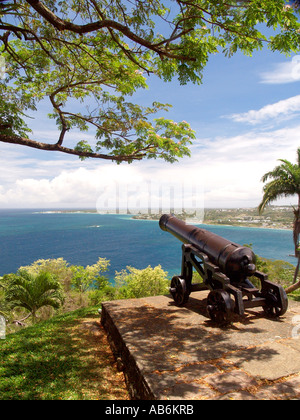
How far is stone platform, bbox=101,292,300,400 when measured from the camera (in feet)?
8.77

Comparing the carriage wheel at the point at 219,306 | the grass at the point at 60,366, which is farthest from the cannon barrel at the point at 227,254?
the grass at the point at 60,366

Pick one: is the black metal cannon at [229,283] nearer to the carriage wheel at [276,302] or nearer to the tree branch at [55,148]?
the carriage wheel at [276,302]

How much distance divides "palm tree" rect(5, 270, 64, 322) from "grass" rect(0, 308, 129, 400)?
2124 mm

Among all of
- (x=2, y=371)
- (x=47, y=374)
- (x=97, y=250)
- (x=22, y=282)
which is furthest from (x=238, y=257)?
(x=97, y=250)

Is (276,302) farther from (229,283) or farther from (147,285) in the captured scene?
(147,285)

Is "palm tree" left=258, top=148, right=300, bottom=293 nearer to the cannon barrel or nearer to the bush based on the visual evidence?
the bush

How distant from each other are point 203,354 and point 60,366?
2.26 meters

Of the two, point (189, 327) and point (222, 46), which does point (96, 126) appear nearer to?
point (222, 46)

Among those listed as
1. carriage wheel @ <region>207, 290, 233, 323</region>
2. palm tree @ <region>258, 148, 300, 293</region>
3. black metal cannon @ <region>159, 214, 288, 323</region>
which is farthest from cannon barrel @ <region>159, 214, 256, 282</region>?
palm tree @ <region>258, 148, 300, 293</region>

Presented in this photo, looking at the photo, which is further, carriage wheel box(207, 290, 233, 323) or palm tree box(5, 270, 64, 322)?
palm tree box(5, 270, 64, 322)

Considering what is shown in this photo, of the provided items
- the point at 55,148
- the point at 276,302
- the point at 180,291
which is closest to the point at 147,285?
the point at 180,291

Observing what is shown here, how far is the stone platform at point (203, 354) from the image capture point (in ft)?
8.77

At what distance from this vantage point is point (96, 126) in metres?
7.45

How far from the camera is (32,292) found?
7844 millimetres
